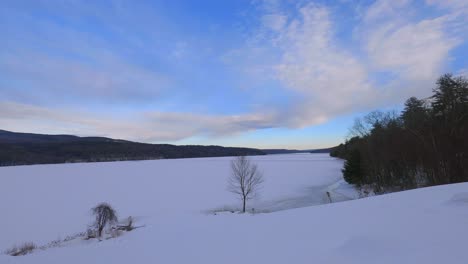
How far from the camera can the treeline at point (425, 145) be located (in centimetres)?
2056

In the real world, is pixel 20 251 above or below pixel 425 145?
below

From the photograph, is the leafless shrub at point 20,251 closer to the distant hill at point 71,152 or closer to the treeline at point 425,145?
the treeline at point 425,145

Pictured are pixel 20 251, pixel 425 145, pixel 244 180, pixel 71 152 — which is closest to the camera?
pixel 20 251

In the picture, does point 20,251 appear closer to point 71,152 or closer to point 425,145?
point 425,145

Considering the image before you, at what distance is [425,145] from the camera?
22828 millimetres

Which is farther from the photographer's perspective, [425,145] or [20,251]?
[425,145]

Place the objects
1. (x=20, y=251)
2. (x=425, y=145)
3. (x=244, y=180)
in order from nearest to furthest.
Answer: (x=20, y=251), (x=425, y=145), (x=244, y=180)

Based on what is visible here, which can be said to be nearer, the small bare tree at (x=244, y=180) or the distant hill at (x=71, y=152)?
the small bare tree at (x=244, y=180)

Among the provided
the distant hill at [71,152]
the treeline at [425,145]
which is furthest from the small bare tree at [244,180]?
the distant hill at [71,152]

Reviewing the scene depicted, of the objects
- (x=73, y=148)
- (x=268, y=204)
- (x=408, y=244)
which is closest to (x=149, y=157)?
(x=73, y=148)

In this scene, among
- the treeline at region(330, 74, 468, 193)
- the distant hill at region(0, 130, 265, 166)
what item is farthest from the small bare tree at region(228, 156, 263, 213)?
the distant hill at region(0, 130, 265, 166)

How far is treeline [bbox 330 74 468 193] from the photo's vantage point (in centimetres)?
2056

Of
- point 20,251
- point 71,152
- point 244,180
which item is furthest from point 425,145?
point 71,152

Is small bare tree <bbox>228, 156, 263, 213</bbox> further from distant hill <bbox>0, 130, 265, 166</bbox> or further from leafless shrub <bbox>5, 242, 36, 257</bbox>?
distant hill <bbox>0, 130, 265, 166</bbox>
